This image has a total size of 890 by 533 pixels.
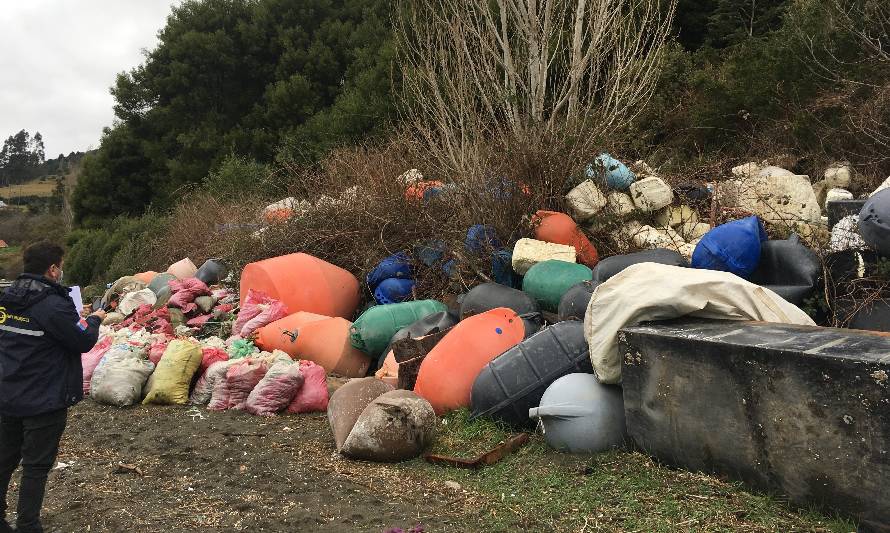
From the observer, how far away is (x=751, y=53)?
10469 millimetres

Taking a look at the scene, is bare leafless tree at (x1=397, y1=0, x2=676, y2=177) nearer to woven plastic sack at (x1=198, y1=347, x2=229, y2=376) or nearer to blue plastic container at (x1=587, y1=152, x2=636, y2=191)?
blue plastic container at (x1=587, y1=152, x2=636, y2=191)

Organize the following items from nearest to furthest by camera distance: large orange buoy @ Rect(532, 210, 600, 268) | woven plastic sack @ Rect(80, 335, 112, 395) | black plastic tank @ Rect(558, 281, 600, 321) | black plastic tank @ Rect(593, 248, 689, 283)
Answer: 1. black plastic tank @ Rect(558, 281, 600, 321)
2. black plastic tank @ Rect(593, 248, 689, 283)
3. woven plastic sack @ Rect(80, 335, 112, 395)
4. large orange buoy @ Rect(532, 210, 600, 268)

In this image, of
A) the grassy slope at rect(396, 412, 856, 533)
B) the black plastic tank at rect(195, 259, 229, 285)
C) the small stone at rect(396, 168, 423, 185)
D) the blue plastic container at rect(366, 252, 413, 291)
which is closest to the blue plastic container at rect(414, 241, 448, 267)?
the blue plastic container at rect(366, 252, 413, 291)

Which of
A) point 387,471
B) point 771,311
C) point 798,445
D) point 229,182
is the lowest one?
point 387,471

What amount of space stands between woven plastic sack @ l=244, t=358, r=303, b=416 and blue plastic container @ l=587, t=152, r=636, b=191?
329 centimetres

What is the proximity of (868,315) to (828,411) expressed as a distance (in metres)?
1.62

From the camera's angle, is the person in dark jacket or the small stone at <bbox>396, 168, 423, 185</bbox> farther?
the small stone at <bbox>396, 168, 423, 185</bbox>

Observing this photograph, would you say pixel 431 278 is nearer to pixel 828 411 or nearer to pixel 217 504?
pixel 217 504

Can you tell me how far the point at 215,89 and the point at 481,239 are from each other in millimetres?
20696

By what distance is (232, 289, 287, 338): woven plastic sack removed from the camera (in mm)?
6570

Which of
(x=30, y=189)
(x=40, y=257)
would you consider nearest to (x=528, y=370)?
(x=40, y=257)

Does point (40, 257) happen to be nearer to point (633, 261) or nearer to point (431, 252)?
point (633, 261)

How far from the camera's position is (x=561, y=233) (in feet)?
20.5

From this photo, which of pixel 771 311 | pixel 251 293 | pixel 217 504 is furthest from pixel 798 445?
pixel 251 293
